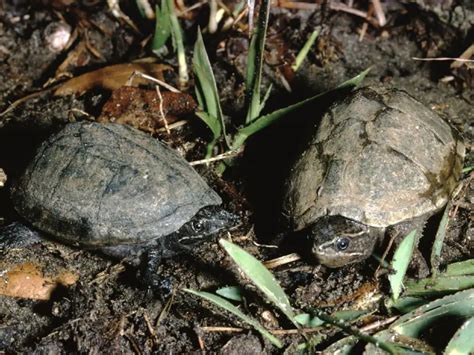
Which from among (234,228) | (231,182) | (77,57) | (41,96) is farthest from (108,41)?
(234,228)

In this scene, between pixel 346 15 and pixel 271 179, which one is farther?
pixel 346 15

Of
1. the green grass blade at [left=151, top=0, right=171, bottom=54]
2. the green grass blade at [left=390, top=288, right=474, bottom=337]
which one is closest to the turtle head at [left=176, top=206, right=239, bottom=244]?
the green grass blade at [left=390, top=288, right=474, bottom=337]

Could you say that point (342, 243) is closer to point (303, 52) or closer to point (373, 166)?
point (373, 166)

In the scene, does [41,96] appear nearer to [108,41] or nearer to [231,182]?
[108,41]

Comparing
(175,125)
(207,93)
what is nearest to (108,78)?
(175,125)

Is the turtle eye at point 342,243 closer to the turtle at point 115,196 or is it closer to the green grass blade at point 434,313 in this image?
the green grass blade at point 434,313

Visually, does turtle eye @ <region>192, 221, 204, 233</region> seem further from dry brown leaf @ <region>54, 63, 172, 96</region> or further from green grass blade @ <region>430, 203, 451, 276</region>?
dry brown leaf @ <region>54, 63, 172, 96</region>
